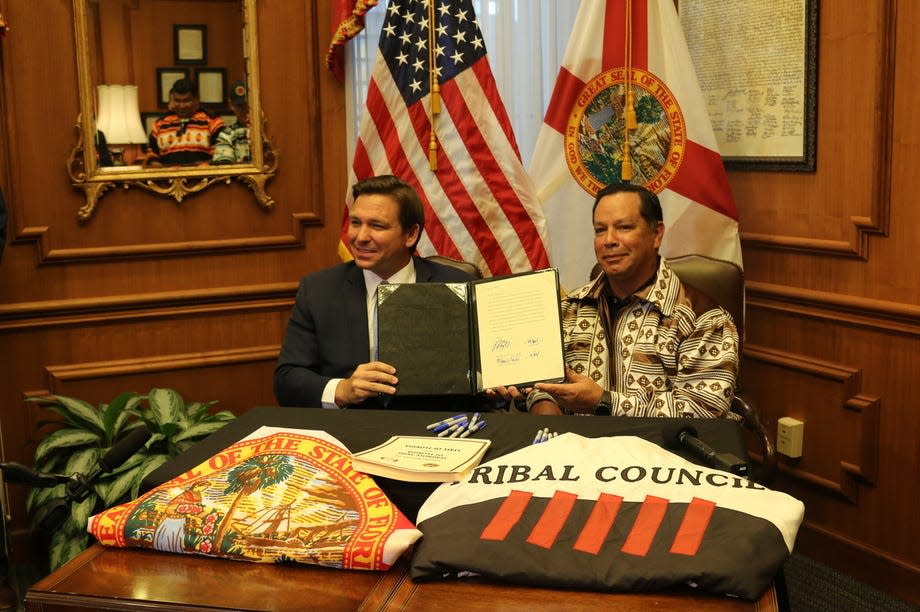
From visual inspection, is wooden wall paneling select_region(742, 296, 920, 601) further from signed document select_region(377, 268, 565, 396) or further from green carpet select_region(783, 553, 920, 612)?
signed document select_region(377, 268, 565, 396)

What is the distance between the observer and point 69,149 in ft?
10.9

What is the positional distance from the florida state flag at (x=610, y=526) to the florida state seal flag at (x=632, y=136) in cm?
192

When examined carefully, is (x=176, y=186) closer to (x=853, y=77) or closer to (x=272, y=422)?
(x=272, y=422)

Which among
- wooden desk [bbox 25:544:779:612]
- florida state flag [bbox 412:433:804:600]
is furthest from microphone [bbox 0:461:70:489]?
florida state flag [bbox 412:433:804:600]

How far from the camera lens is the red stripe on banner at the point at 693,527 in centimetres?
127

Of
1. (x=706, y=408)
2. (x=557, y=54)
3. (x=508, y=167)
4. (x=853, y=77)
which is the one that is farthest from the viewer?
(x=557, y=54)

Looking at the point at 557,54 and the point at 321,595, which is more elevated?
the point at 557,54

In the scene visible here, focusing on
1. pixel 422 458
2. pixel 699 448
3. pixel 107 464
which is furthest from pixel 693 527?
pixel 107 464

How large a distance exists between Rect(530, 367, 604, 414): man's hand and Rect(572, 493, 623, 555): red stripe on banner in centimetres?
89

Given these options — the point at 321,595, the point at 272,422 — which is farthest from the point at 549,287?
the point at 321,595

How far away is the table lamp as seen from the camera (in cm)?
→ 335

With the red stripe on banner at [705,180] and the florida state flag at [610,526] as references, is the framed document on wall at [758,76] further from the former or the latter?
the florida state flag at [610,526]

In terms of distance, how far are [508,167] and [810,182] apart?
102 centimetres

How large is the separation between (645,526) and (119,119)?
269 centimetres
